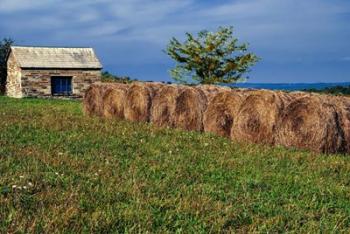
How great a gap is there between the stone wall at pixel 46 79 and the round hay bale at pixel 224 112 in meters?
31.3

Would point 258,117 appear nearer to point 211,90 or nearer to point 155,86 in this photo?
point 211,90

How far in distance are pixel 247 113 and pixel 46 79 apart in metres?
35.6

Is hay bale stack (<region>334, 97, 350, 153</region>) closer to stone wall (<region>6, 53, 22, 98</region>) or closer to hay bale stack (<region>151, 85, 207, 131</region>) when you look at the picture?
hay bale stack (<region>151, 85, 207, 131</region>)

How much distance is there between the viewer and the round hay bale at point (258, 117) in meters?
17.3

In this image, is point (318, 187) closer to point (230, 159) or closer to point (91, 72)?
point (230, 159)

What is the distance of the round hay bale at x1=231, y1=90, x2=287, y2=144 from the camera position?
1728 centimetres

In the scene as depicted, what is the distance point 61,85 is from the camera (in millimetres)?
51844

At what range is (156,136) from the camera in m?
17.4

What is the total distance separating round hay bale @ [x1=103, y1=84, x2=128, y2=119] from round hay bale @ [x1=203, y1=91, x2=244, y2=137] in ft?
21.1

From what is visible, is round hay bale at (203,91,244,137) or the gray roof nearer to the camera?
round hay bale at (203,91,244,137)

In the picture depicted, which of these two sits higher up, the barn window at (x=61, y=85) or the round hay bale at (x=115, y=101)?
the barn window at (x=61, y=85)

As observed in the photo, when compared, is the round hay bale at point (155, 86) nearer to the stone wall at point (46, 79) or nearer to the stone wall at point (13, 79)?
the stone wall at point (46, 79)

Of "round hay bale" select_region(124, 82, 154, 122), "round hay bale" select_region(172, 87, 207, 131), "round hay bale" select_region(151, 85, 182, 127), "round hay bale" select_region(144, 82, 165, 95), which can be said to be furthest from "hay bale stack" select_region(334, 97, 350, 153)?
"round hay bale" select_region(124, 82, 154, 122)

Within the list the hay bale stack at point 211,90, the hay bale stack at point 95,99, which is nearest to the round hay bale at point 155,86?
the hay bale stack at point 211,90
